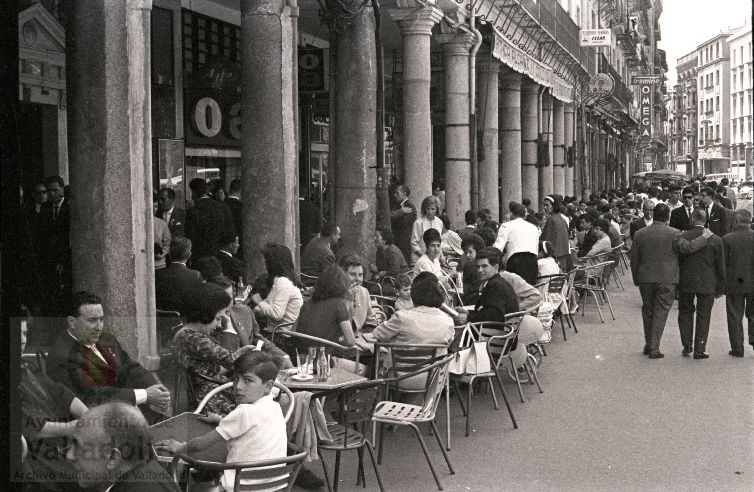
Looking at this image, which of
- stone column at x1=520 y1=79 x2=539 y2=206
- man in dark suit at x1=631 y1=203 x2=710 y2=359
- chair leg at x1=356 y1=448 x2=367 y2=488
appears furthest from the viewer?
stone column at x1=520 y1=79 x2=539 y2=206

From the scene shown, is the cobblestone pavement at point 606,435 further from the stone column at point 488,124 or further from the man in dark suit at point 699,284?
the stone column at point 488,124

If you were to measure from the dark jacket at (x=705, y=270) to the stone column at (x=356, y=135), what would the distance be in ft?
15.7

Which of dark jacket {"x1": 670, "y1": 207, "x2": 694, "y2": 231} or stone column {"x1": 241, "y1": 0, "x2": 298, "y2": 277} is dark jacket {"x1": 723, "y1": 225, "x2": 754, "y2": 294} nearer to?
stone column {"x1": 241, "y1": 0, "x2": 298, "y2": 277}

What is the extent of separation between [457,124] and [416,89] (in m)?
2.86

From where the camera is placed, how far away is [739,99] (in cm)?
11444

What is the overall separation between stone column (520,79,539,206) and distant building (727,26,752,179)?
7561cm

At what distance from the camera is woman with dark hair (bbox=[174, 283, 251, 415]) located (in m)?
6.95

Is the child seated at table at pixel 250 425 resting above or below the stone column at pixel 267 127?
below

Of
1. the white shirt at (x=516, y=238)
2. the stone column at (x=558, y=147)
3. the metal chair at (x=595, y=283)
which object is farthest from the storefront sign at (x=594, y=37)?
the white shirt at (x=516, y=238)

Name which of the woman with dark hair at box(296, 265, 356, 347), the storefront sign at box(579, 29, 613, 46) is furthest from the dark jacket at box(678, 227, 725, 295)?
the storefront sign at box(579, 29, 613, 46)

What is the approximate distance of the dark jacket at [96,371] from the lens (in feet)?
21.3

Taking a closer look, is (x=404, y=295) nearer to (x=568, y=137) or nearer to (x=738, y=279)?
(x=738, y=279)

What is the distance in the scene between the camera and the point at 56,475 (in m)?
4.88

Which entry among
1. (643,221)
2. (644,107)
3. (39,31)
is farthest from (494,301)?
(644,107)
